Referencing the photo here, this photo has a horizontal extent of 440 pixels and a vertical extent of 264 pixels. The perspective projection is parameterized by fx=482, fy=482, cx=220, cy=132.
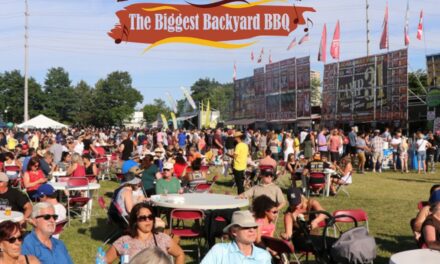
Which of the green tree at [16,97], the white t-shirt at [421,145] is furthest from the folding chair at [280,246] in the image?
the green tree at [16,97]

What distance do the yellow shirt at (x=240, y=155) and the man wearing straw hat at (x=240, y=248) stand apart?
24.6 ft

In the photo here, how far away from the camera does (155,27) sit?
13594mm

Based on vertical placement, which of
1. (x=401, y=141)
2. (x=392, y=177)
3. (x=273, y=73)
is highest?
(x=273, y=73)

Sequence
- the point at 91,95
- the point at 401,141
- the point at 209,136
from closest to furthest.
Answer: the point at 401,141 < the point at 209,136 < the point at 91,95

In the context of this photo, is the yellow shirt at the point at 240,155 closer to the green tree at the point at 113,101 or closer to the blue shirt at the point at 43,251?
the blue shirt at the point at 43,251

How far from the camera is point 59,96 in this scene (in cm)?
9794

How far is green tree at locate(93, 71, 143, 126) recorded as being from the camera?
302 feet

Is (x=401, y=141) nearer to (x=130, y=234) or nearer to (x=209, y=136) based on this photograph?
(x=209, y=136)

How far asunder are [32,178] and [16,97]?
91898 millimetres

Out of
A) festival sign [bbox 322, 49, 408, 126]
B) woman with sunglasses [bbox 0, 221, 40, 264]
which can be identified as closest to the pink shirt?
woman with sunglasses [bbox 0, 221, 40, 264]

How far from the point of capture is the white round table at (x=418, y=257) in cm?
369

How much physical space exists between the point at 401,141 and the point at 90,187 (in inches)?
536

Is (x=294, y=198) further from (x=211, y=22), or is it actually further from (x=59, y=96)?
(x=59, y=96)

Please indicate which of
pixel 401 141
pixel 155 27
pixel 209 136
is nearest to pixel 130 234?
pixel 155 27
